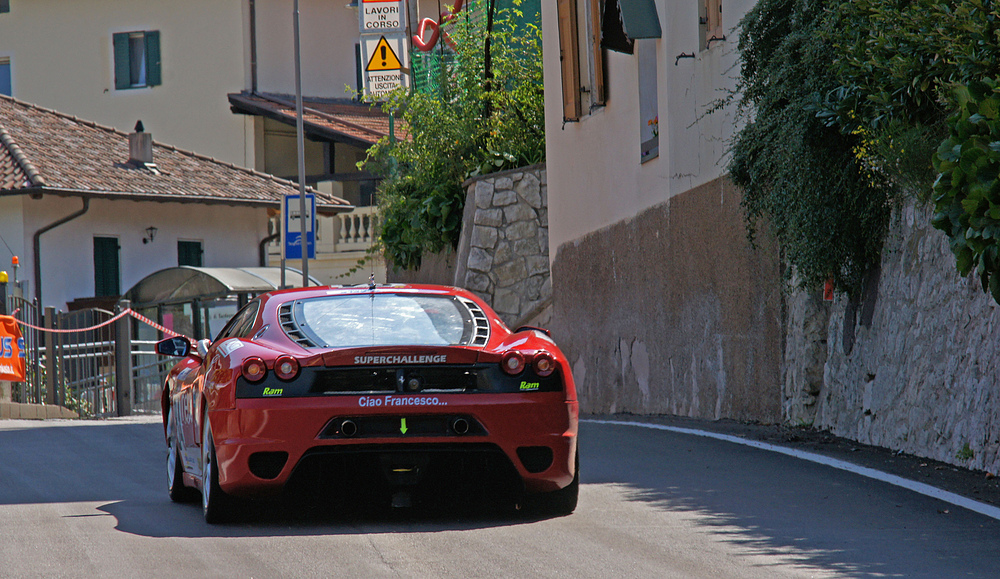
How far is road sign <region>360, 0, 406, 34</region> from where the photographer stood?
1066 inches

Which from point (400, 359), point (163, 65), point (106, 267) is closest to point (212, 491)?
point (400, 359)

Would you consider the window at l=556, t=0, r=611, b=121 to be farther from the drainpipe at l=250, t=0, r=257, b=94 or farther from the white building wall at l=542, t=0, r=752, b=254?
the drainpipe at l=250, t=0, r=257, b=94

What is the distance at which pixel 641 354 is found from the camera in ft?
55.4

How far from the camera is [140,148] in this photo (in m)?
33.7

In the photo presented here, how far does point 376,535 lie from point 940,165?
12.7ft

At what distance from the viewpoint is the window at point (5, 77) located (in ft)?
137

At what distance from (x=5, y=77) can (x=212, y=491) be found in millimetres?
37918

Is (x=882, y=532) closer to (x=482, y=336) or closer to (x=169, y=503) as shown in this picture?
(x=482, y=336)

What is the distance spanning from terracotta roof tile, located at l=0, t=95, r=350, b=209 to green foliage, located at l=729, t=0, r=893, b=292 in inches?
844

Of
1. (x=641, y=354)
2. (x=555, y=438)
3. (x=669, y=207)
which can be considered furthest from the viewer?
(x=641, y=354)

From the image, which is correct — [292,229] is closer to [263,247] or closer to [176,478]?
[263,247]

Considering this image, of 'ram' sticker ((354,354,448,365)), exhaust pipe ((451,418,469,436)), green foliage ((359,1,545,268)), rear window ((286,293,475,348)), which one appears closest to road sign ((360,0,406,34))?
green foliage ((359,1,545,268))

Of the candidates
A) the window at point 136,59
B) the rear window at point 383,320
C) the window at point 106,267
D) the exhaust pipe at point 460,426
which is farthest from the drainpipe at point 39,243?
the exhaust pipe at point 460,426

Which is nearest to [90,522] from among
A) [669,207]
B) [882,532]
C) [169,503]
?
[169,503]
